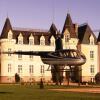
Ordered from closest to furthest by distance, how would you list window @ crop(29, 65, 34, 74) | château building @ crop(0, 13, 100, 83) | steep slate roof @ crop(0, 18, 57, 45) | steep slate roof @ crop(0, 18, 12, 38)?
1. château building @ crop(0, 13, 100, 83)
2. steep slate roof @ crop(0, 18, 12, 38)
3. steep slate roof @ crop(0, 18, 57, 45)
4. window @ crop(29, 65, 34, 74)

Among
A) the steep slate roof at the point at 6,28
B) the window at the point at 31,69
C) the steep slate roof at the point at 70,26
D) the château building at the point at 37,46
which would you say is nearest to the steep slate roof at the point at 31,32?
the château building at the point at 37,46

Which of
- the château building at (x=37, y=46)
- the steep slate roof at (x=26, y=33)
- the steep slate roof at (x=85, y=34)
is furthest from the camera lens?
the steep slate roof at (x=85, y=34)

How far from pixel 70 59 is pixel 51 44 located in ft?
136

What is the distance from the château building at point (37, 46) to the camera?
275ft

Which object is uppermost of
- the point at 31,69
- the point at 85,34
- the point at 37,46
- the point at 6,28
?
the point at 6,28

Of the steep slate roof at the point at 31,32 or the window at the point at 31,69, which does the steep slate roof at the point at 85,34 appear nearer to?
the steep slate roof at the point at 31,32

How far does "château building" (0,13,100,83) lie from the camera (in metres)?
83.9

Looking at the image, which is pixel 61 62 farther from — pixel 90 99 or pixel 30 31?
pixel 30 31

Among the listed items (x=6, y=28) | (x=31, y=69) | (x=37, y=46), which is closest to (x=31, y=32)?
(x=37, y=46)

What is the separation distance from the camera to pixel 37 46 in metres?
87.3

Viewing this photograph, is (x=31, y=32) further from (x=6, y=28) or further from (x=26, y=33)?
(x=6, y=28)

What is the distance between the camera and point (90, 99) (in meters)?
31.6

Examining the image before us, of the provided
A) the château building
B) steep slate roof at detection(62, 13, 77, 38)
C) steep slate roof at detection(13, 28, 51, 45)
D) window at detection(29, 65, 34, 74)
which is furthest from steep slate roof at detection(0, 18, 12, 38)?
steep slate roof at detection(62, 13, 77, 38)

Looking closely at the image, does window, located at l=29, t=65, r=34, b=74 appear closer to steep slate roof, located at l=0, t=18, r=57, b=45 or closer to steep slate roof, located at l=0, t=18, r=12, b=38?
steep slate roof, located at l=0, t=18, r=57, b=45
